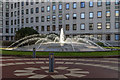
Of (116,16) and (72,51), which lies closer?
(72,51)

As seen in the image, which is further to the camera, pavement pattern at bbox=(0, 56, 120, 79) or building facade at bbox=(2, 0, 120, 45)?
building facade at bbox=(2, 0, 120, 45)

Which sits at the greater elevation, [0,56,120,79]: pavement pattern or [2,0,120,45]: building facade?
[2,0,120,45]: building facade

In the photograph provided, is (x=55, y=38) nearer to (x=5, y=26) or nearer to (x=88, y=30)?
(x=88, y=30)

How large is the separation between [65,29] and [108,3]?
1503 centimetres

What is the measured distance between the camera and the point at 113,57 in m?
17.7

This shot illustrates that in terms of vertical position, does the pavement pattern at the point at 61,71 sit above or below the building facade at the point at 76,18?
below

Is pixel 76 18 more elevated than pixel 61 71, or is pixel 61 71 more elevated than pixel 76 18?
pixel 76 18

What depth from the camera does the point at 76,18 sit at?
5394 centimetres

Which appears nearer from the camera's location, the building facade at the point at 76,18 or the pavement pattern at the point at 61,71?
the pavement pattern at the point at 61,71

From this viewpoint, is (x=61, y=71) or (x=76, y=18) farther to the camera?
(x=76, y=18)

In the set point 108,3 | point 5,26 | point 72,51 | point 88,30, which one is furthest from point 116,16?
point 5,26

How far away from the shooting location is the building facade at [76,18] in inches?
1980

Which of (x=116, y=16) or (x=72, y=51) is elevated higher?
(x=116, y=16)

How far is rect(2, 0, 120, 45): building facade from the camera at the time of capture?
165 ft
